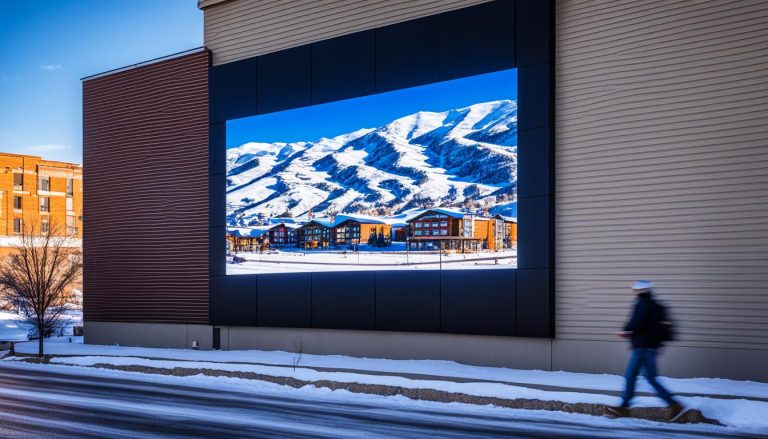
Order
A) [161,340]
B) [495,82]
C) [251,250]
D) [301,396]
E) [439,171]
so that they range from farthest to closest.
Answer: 1. [161,340]
2. [251,250]
3. [439,171]
4. [495,82]
5. [301,396]

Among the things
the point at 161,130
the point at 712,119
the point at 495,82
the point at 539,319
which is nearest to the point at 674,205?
the point at 712,119

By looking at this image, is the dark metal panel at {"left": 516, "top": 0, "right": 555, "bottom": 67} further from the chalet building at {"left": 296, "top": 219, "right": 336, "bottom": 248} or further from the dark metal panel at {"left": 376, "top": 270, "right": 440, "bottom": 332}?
the chalet building at {"left": 296, "top": 219, "right": 336, "bottom": 248}

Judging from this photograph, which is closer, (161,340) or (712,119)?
(712,119)

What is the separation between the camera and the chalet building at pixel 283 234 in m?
20.4

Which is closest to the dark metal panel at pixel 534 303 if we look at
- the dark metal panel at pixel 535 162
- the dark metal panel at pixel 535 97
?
the dark metal panel at pixel 535 162

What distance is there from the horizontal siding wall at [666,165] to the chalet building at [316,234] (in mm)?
7049

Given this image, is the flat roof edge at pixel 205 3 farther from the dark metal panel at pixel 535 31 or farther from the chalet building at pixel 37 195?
the chalet building at pixel 37 195

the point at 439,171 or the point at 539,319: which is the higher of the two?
the point at 439,171

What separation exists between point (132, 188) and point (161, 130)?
8.31 ft

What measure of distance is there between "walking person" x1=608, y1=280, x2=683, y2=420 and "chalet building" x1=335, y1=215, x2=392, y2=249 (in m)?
9.03

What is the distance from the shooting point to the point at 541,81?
15727 mm

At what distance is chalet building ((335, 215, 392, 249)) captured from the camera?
60.8 ft

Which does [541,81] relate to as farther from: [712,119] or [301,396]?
[301,396]

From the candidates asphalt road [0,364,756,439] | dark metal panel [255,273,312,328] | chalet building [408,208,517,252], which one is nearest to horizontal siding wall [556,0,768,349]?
chalet building [408,208,517,252]
